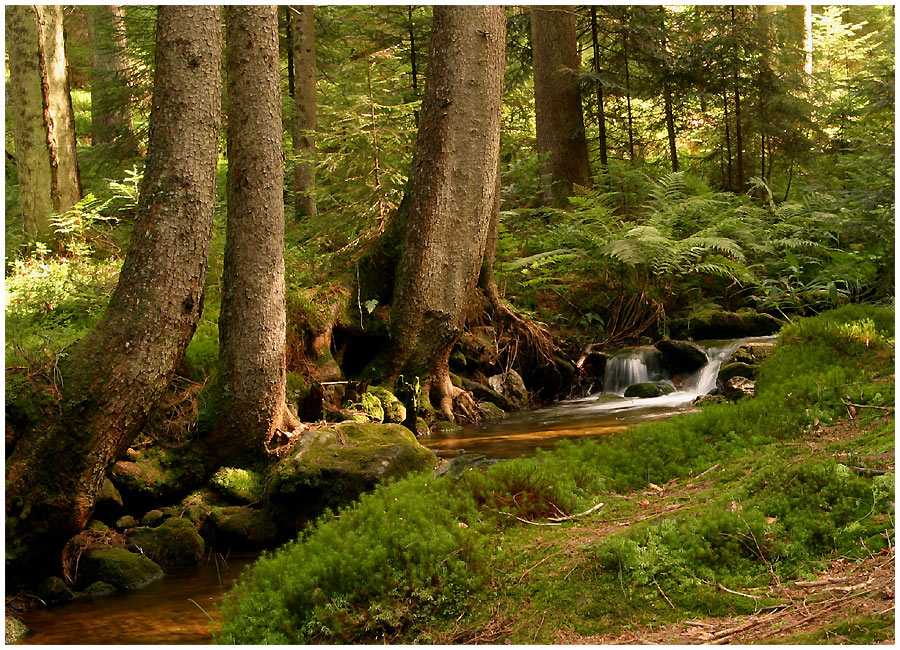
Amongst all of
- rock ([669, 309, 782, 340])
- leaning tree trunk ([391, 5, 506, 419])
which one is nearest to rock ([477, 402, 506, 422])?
leaning tree trunk ([391, 5, 506, 419])

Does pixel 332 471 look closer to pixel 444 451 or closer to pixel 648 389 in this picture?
pixel 444 451

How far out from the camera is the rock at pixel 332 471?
22.8 feet

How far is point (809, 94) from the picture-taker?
18.4m

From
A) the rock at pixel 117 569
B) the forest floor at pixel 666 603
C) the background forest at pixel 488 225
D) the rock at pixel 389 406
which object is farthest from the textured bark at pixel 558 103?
the forest floor at pixel 666 603

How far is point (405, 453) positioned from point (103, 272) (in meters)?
6.14

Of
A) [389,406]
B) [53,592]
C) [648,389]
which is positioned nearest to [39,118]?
[389,406]

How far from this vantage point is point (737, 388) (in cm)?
903

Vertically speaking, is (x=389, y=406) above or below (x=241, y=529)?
above

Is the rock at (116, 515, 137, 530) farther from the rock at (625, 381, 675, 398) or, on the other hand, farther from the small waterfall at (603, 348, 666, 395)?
the small waterfall at (603, 348, 666, 395)

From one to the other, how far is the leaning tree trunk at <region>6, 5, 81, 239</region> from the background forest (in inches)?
1.7

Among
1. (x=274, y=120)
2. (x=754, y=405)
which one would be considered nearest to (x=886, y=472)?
(x=754, y=405)

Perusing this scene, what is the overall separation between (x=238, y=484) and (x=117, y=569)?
5.36ft

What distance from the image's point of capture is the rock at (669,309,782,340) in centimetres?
1287

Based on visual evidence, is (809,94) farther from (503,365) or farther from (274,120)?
(274,120)
